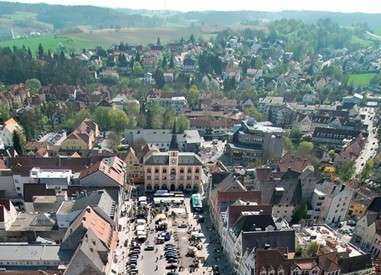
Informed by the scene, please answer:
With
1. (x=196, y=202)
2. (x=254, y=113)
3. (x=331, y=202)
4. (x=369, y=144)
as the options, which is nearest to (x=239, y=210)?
(x=196, y=202)

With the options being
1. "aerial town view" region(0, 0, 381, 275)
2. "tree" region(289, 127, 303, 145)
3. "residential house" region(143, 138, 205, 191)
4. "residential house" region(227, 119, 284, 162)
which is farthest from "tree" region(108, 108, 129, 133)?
"tree" region(289, 127, 303, 145)

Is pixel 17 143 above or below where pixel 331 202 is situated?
below

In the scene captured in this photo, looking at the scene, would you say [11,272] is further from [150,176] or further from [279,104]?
[279,104]

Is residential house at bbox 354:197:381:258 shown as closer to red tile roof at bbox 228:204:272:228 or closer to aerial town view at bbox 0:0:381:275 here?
aerial town view at bbox 0:0:381:275

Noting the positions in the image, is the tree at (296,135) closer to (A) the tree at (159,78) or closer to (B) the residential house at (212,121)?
(B) the residential house at (212,121)

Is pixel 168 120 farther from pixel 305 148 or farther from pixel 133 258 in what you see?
pixel 133 258

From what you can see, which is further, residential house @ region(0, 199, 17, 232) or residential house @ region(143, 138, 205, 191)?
residential house @ region(143, 138, 205, 191)
